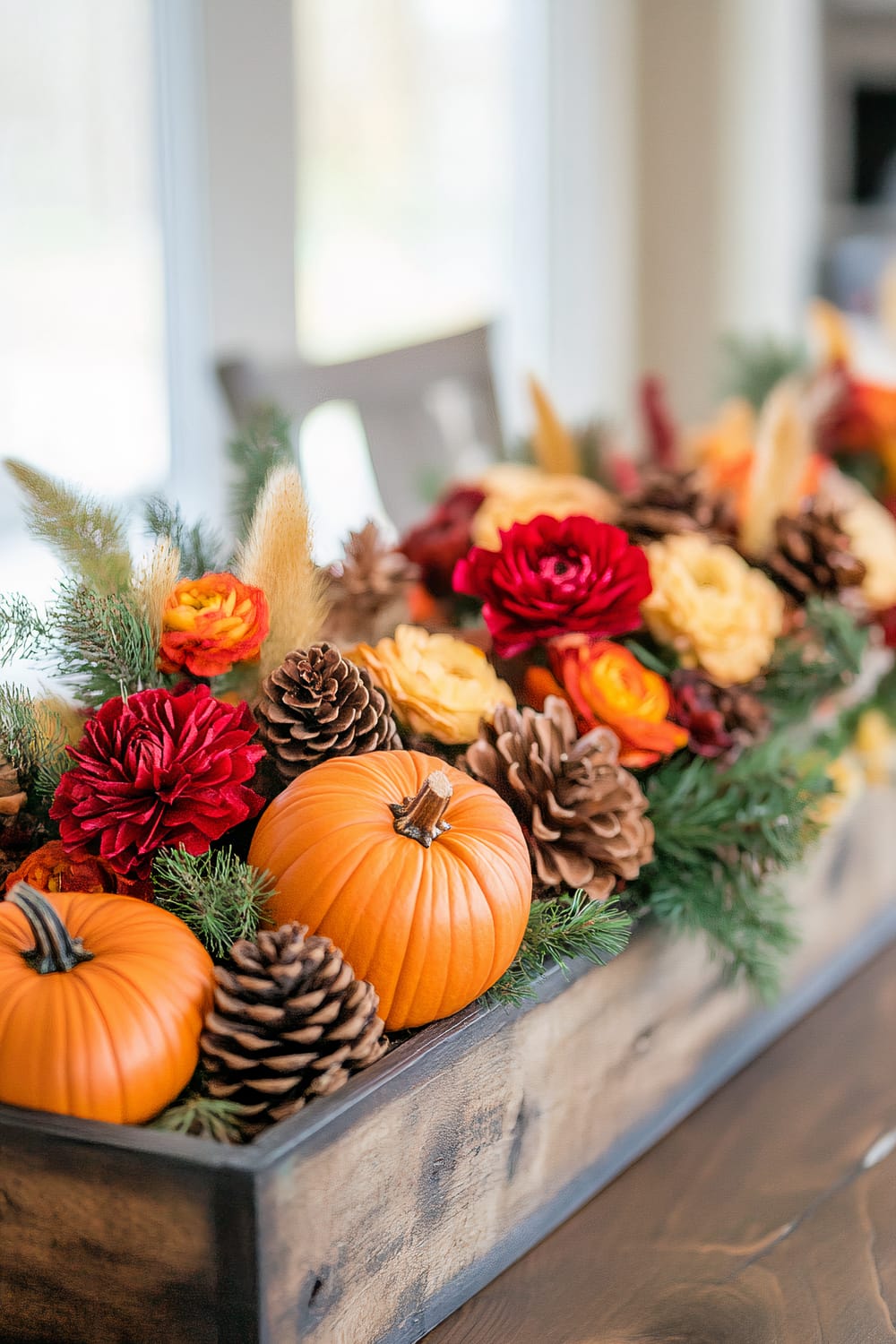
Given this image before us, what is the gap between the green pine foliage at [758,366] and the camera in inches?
55.6

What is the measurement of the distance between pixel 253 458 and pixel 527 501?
206mm

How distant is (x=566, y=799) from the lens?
0.63 meters

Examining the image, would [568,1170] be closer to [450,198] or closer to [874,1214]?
[874,1214]

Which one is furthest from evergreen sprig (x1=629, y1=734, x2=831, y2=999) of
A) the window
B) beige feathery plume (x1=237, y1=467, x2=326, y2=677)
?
the window

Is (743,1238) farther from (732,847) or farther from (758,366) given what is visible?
(758,366)

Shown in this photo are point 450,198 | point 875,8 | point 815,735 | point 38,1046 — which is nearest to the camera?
point 38,1046

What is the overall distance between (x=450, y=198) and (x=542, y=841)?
250cm

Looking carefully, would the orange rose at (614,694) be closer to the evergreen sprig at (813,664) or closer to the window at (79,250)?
the evergreen sprig at (813,664)

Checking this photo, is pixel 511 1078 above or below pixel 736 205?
below

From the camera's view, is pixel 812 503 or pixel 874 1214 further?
pixel 812 503

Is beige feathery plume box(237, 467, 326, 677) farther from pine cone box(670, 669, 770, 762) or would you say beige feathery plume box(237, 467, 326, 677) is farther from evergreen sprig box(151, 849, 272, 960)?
pine cone box(670, 669, 770, 762)

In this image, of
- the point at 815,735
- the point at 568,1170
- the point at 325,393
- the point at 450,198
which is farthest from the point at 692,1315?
the point at 450,198

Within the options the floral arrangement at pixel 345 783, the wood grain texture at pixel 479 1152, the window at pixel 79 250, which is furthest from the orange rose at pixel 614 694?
the window at pixel 79 250

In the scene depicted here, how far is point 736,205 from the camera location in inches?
127
